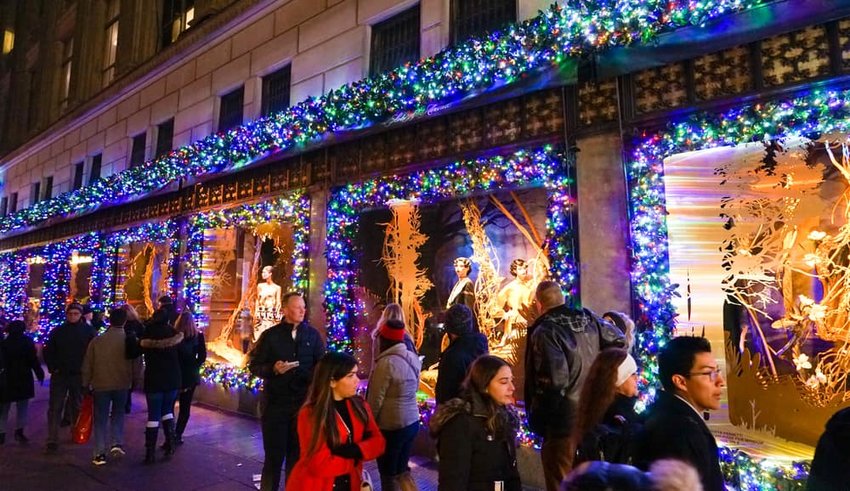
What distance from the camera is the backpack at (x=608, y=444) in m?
2.36

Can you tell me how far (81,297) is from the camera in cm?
1658

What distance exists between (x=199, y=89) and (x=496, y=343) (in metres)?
10.4

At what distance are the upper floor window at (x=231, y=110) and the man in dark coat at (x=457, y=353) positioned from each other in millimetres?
9143

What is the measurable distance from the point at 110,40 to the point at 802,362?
2361 cm

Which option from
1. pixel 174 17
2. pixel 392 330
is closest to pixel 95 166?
pixel 174 17

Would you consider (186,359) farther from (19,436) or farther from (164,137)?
(164,137)

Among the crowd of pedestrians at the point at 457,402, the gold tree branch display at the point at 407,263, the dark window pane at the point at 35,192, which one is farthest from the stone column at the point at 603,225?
the dark window pane at the point at 35,192

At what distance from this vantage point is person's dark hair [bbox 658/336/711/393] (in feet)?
7.20

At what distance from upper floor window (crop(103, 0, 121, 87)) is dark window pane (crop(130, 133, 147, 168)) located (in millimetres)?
5631

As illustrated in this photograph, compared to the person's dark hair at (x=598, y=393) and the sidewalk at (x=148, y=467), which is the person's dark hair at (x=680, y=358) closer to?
the person's dark hair at (x=598, y=393)

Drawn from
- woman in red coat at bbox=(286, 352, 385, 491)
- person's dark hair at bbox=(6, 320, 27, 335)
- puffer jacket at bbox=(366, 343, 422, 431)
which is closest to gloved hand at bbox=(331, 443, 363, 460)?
woman in red coat at bbox=(286, 352, 385, 491)

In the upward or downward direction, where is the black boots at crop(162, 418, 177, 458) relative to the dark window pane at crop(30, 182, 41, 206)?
downward

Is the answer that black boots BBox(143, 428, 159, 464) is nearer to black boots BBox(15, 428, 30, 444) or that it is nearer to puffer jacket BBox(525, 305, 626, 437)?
black boots BBox(15, 428, 30, 444)

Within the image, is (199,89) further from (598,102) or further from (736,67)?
(736,67)
